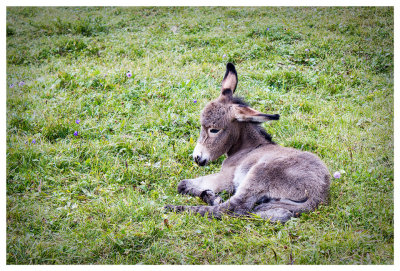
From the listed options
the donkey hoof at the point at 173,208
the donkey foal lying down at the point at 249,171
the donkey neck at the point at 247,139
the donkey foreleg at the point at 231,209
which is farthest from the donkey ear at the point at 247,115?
the donkey hoof at the point at 173,208

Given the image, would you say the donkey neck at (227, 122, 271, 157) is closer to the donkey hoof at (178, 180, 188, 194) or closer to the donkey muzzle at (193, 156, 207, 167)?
the donkey muzzle at (193, 156, 207, 167)

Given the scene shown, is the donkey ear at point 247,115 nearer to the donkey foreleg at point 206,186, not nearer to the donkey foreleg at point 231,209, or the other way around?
the donkey foreleg at point 206,186

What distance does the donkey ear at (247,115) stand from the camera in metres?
4.31

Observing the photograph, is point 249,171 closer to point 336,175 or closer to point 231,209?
point 231,209

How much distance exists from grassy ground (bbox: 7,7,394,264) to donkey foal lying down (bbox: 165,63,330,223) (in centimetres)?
20

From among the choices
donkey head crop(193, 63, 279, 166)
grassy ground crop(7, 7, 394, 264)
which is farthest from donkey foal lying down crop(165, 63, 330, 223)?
grassy ground crop(7, 7, 394, 264)

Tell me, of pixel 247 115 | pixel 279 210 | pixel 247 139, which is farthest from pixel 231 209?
pixel 247 139

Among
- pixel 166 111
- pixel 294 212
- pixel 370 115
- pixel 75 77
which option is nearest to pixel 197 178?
pixel 294 212

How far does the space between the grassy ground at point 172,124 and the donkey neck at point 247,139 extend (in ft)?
1.66

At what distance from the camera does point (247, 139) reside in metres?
5.21

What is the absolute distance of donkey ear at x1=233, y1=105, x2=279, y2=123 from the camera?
431 centimetres

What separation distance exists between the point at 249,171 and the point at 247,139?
3.07ft
